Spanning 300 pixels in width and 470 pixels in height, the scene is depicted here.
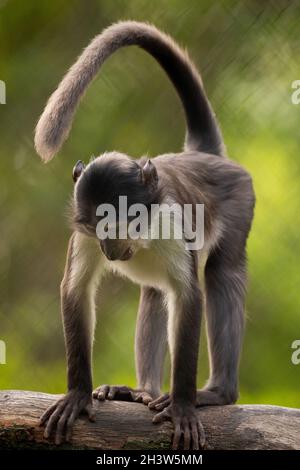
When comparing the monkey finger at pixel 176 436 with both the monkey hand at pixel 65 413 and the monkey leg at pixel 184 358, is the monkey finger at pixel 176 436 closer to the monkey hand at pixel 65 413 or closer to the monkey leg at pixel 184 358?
the monkey leg at pixel 184 358

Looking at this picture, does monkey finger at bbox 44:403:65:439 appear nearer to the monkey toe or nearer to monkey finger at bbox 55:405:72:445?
monkey finger at bbox 55:405:72:445

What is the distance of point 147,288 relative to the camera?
290cm

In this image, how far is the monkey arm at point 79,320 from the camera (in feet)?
8.10

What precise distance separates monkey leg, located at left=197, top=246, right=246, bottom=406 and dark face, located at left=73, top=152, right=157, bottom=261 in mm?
486

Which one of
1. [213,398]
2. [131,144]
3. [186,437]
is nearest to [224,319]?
[213,398]

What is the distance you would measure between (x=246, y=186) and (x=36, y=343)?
1.68m

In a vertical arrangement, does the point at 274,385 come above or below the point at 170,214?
below

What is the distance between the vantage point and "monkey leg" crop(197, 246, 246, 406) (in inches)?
108

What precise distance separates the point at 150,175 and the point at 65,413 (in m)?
0.65

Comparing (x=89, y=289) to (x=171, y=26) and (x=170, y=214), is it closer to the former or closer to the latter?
(x=170, y=214)

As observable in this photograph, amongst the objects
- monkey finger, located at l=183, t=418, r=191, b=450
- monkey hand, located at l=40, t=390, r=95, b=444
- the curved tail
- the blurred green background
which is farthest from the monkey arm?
the blurred green background
